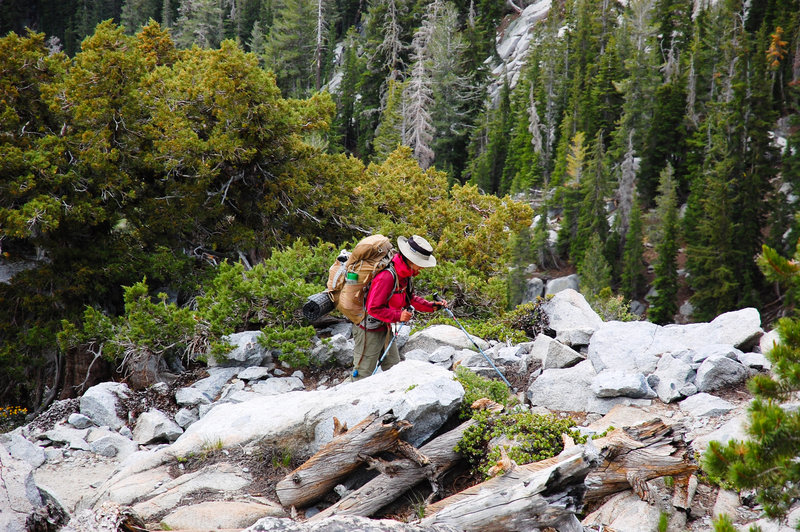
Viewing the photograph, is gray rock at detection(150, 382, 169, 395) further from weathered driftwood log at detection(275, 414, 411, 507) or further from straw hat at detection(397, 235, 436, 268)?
straw hat at detection(397, 235, 436, 268)

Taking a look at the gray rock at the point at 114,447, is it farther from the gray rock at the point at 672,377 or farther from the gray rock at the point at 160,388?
the gray rock at the point at 672,377

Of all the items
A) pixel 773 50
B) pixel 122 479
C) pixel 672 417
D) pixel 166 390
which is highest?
pixel 773 50

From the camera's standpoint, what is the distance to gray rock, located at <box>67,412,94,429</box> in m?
8.61

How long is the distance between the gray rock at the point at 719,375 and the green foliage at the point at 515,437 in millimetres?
2228

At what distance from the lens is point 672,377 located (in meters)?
7.46

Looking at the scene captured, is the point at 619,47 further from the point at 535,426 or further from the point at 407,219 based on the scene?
the point at 535,426

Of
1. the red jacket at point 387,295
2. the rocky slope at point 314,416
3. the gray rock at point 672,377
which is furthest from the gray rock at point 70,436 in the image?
the gray rock at point 672,377

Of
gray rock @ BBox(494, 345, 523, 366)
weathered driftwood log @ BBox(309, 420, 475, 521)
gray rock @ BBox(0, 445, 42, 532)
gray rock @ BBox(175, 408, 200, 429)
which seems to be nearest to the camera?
gray rock @ BBox(0, 445, 42, 532)

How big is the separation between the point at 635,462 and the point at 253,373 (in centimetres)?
604

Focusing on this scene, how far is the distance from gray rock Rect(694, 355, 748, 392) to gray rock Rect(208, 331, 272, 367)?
6239mm

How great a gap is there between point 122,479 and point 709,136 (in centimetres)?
5870

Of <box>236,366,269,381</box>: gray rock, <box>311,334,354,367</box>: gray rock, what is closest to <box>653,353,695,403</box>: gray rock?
<box>311,334,354,367</box>: gray rock

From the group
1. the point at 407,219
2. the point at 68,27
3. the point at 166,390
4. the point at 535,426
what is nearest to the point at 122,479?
the point at 166,390

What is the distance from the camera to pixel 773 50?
53750mm
